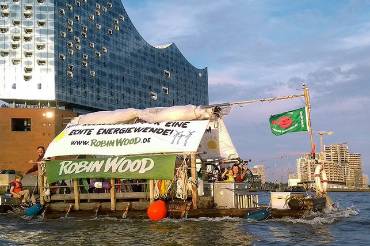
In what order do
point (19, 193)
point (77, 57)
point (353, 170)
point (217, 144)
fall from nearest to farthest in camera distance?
point (217, 144) < point (19, 193) < point (77, 57) < point (353, 170)

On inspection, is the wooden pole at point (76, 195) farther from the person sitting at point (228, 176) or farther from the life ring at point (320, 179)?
the life ring at point (320, 179)

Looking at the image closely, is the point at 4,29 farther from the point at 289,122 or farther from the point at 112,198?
the point at 289,122

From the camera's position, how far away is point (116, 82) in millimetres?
122688

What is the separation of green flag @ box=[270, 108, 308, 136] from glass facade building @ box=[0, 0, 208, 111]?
83.8m

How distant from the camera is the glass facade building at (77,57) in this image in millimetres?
101750

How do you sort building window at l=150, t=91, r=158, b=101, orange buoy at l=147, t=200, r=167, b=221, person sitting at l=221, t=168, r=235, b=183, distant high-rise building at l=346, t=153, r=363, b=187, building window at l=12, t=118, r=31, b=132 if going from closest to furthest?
orange buoy at l=147, t=200, r=167, b=221
person sitting at l=221, t=168, r=235, b=183
building window at l=12, t=118, r=31, b=132
building window at l=150, t=91, r=158, b=101
distant high-rise building at l=346, t=153, r=363, b=187

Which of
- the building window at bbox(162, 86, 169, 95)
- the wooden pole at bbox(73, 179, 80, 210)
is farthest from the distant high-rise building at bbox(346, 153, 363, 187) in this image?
the wooden pole at bbox(73, 179, 80, 210)

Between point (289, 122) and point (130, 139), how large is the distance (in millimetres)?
7305

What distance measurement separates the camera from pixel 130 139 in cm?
2358

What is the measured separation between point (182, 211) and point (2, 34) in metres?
90.3

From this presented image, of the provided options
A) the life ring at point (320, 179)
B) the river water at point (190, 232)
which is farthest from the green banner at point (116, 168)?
the life ring at point (320, 179)

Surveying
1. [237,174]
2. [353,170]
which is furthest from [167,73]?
[237,174]

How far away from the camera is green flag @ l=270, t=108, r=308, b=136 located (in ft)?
74.1

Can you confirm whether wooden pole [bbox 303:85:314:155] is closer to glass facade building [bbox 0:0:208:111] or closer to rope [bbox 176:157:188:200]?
rope [bbox 176:157:188:200]
